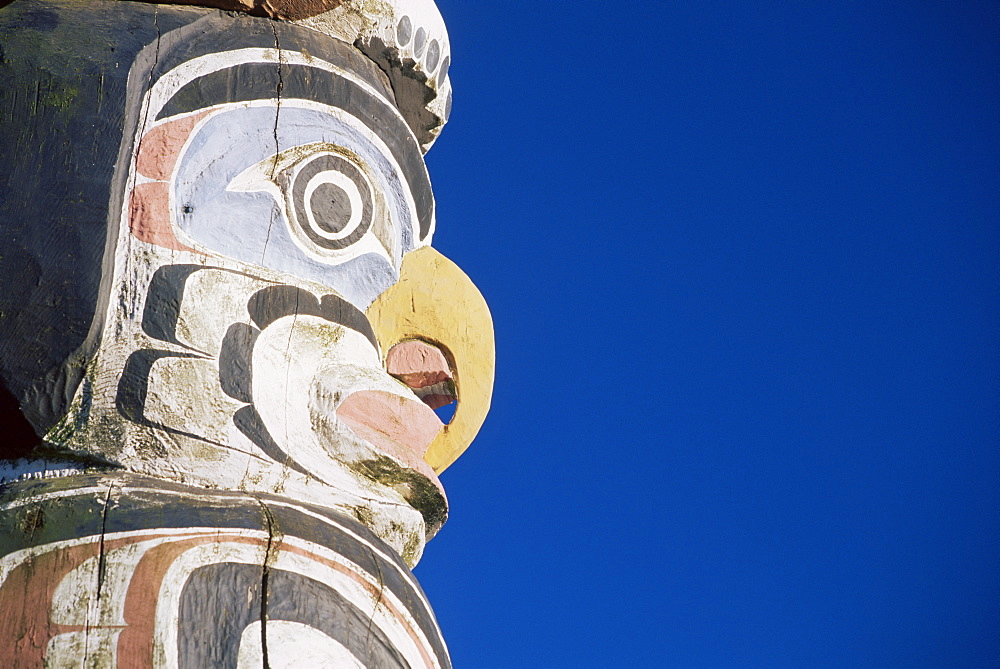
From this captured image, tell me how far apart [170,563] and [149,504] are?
12cm

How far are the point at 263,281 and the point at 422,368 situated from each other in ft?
1.86

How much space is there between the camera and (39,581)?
136 cm

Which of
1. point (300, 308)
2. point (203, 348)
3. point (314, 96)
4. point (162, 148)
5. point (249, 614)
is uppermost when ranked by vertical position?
point (314, 96)


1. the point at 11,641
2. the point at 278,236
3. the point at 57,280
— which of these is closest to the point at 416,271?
the point at 278,236

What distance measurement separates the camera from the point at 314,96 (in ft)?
6.66

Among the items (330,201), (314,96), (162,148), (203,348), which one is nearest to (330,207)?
(330,201)

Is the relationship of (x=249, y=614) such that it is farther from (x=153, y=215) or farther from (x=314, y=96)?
(x=314, y=96)

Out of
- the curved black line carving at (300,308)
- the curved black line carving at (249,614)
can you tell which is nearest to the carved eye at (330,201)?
the curved black line carving at (300,308)

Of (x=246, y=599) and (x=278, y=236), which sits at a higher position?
(x=278, y=236)

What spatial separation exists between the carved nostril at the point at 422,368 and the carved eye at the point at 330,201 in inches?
13.6

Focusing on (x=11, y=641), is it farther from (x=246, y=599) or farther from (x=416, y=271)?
(x=416, y=271)

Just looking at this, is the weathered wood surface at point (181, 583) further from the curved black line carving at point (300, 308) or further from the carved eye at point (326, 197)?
the carved eye at point (326, 197)

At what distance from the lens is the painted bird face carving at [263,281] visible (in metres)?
1.64

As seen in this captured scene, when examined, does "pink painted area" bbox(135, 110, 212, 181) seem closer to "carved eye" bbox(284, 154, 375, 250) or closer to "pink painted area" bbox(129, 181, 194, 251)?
"pink painted area" bbox(129, 181, 194, 251)
